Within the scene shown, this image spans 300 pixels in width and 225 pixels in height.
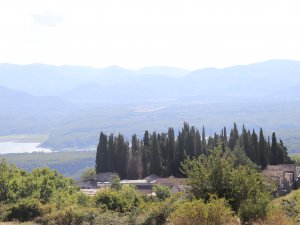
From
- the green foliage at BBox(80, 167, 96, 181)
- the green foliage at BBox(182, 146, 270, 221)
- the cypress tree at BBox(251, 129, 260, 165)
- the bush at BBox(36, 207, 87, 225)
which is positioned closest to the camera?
the green foliage at BBox(182, 146, 270, 221)

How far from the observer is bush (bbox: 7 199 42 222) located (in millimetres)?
16406

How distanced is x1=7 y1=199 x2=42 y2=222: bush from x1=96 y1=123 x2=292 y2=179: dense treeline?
4181cm

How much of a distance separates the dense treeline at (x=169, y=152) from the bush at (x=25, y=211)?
41815 mm

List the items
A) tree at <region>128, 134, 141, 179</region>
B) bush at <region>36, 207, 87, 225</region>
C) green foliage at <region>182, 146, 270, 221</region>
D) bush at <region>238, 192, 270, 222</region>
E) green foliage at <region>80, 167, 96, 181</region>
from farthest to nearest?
green foliage at <region>80, 167, 96, 181</region>
tree at <region>128, 134, 141, 179</region>
bush at <region>36, 207, 87, 225</region>
green foliage at <region>182, 146, 270, 221</region>
bush at <region>238, 192, 270, 222</region>

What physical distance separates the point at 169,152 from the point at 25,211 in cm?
4532

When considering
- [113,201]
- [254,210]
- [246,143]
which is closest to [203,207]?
[254,210]

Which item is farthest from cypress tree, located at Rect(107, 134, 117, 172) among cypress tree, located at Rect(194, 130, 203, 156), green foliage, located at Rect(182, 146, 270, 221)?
green foliage, located at Rect(182, 146, 270, 221)

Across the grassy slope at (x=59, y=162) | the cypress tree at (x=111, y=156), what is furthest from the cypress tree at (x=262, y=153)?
the grassy slope at (x=59, y=162)

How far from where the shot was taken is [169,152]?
6144cm

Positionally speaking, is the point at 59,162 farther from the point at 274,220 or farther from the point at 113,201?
the point at 274,220

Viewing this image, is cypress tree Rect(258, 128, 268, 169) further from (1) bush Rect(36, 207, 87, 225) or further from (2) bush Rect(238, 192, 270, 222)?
(2) bush Rect(238, 192, 270, 222)

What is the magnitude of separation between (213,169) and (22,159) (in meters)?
158

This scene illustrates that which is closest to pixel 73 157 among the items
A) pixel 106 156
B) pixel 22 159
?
pixel 22 159

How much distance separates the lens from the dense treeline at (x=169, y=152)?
59.6 m
